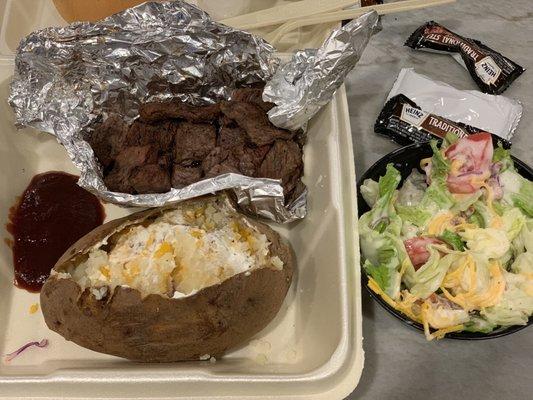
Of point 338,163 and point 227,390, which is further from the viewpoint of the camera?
point 338,163

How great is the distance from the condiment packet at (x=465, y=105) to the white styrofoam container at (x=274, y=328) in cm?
29

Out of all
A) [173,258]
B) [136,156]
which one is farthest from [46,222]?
[173,258]

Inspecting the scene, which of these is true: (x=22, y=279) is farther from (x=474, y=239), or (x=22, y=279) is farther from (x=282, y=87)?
(x=474, y=239)

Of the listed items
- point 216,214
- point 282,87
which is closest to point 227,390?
point 216,214

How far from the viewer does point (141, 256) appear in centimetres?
93

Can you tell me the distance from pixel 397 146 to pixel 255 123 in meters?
0.42

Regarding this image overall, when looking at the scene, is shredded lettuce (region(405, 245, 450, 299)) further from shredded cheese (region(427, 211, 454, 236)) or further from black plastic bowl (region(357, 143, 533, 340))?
black plastic bowl (region(357, 143, 533, 340))

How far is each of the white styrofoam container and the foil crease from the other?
7 cm

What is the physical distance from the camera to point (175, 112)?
3.63 feet

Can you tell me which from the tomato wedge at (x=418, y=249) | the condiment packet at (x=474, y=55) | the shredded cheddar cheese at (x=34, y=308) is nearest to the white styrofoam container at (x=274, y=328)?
the shredded cheddar cheese at (x=34, y=308)

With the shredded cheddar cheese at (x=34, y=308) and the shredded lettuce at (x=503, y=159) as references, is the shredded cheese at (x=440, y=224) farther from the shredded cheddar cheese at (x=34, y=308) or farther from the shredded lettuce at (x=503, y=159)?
the shredded cheddar cheese at (x=34, y=308)

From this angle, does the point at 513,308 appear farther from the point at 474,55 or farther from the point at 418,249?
the point at 474,55

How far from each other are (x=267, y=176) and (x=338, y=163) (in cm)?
14

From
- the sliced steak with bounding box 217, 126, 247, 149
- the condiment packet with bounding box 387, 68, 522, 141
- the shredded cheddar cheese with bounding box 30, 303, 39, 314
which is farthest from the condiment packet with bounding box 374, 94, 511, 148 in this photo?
the shredded cheddar cheese with bounding box 30, 303, 39, 314
